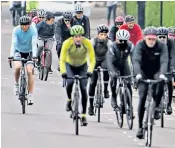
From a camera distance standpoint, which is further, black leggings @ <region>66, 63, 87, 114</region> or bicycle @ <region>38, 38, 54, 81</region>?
bicycle @ <region>38, 38, 54, 81</region>

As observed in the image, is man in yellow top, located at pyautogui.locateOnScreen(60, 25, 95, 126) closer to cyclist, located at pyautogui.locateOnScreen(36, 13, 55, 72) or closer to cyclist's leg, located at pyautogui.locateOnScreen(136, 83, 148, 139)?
cyclist's leg, located at pyautogui.locateOnScreen(136, 83, 148, 139)

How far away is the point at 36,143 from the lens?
54.0 ft

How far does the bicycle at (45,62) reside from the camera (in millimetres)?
26300

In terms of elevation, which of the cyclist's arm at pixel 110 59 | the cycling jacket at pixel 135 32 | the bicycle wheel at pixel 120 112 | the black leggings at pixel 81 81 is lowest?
the bicycle wheel at pixel 120 112

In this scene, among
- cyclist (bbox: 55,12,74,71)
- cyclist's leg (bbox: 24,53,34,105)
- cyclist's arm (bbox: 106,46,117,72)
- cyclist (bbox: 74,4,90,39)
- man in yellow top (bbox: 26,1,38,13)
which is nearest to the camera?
cyclist's arm (bbox: 106,46,117,72)

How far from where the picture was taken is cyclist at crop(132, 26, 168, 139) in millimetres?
16328

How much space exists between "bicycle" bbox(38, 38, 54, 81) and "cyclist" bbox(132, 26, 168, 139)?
9.78m

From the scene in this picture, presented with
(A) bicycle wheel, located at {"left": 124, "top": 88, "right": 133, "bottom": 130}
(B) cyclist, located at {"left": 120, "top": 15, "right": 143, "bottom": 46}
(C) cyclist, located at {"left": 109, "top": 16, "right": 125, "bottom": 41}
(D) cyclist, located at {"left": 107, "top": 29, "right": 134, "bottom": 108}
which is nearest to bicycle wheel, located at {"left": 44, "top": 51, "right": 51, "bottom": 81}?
(C) cyclist, located at {"left": 109, "top": 16, "right": 125, "bottom": 41}

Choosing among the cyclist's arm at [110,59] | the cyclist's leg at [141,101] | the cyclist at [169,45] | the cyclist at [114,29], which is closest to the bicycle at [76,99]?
the cyclist's arm at [110,59]

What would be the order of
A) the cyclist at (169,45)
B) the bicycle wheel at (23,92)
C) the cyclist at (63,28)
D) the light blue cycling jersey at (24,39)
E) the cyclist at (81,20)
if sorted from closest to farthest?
the cyclist at (169,45), the bicycle wheel at (23,92), the light blue cycling jersey at (24,39), the cyclist at (63,28), the cyclist at (81,20)

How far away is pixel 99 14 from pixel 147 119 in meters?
39.9

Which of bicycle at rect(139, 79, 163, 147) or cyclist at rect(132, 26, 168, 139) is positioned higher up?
cyclist at rect(132, 26, 168, 139)

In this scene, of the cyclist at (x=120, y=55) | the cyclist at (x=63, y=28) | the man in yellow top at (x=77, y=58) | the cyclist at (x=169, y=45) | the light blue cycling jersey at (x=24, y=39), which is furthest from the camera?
the cyclist at (x=63, y=28)

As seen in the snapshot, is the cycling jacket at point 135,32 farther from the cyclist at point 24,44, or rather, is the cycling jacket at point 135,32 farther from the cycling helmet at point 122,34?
the cycling helmet at point 122,34
